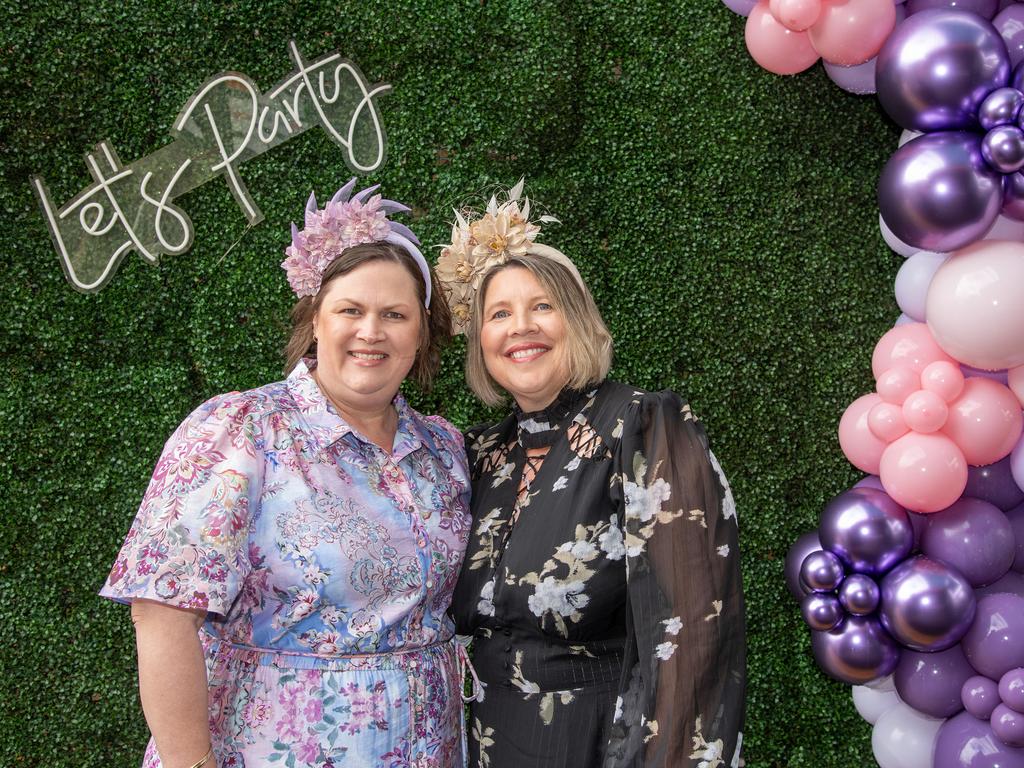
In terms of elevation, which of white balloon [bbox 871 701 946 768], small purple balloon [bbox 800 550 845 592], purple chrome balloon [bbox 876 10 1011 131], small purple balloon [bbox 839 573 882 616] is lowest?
white balloon [bbox 871 701 946 768]

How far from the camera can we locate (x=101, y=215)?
9.07ft

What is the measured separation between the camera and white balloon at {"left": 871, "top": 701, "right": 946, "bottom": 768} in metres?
2.37

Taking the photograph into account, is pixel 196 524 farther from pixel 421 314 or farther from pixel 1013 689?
pixel 1013 689

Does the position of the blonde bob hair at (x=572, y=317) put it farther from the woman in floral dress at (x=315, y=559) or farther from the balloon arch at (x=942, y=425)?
the balloon arch at (x=942, y=425)

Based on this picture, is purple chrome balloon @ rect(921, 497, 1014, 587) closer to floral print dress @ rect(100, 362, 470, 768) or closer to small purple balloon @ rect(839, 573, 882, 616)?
small purple balloon @ rect(839, 573, 882, 616)

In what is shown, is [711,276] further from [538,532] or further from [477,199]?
[538,532]

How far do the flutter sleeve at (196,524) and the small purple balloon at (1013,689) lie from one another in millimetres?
1730

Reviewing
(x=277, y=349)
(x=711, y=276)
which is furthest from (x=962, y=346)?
(x=277, y=349)

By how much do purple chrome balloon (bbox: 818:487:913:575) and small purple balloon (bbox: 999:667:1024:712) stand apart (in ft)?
1.13

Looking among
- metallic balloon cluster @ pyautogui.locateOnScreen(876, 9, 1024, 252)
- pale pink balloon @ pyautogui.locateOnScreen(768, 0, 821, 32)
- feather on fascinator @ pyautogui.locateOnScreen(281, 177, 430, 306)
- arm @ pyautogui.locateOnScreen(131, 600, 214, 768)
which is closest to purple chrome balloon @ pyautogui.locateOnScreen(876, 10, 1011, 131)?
metallic balloon cluster @ pyautogui.locateOnScreen(876, 9, 1024, 252)

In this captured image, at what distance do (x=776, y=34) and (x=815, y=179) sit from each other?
1.86ft

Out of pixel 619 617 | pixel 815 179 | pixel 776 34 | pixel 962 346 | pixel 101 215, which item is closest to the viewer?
pixel 619 617

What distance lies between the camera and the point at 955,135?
2.01 meters

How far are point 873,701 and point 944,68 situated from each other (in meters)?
1.72
